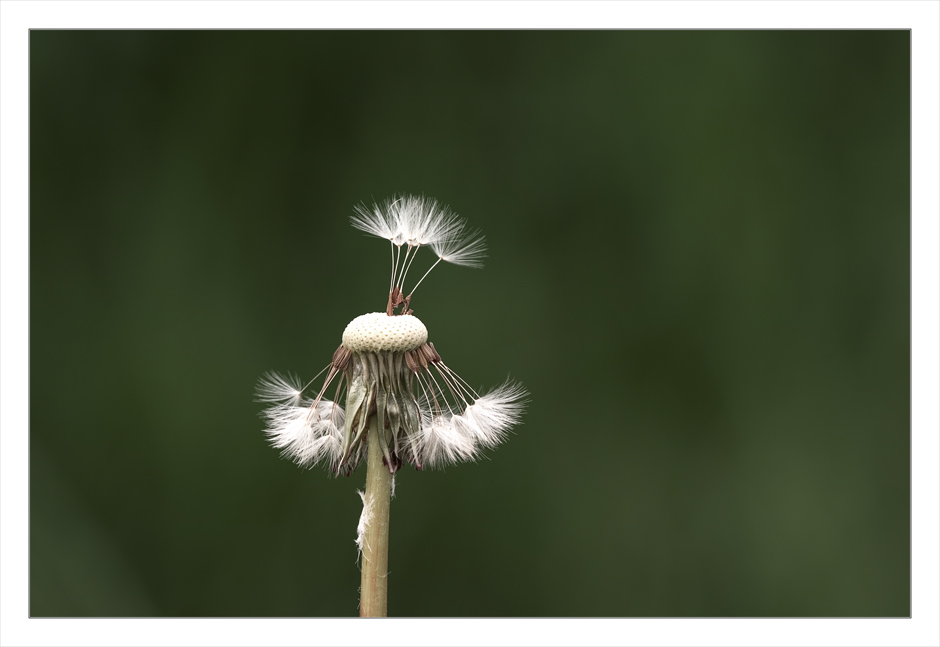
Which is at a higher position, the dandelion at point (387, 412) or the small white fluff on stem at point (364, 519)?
the dandelion at point (387, 412)

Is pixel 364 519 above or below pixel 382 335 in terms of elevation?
below

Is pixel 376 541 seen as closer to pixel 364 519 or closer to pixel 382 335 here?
pixel 364 519

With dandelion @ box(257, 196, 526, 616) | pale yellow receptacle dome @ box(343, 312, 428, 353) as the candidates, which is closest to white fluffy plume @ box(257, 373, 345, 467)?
dandelion @ box(257, 196, 526, 616)

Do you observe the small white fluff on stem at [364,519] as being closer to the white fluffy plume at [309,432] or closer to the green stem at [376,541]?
the green stem at [376,541]

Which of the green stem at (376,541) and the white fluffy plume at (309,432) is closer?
the green stem at (376,541)

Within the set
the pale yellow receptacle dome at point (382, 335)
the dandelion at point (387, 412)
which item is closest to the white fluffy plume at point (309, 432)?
the dandelion at point (387, 412)

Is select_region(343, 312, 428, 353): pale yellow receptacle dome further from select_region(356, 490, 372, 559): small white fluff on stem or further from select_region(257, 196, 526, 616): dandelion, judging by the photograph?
select_region(356, 490, 372, 559): small white fluff on stem

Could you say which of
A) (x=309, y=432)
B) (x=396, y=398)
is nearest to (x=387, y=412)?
(x=396, y=398)

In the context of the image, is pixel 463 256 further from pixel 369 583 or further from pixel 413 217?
pixel 369 583
